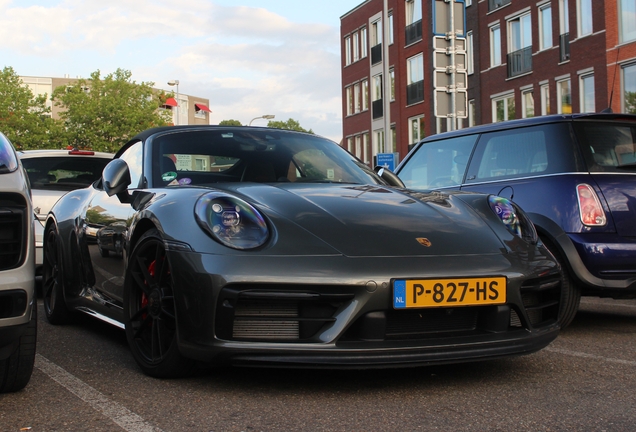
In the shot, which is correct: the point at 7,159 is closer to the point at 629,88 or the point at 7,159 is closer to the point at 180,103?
the point at 629,88

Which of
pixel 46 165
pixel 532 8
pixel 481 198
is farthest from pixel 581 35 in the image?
pixel 481 198

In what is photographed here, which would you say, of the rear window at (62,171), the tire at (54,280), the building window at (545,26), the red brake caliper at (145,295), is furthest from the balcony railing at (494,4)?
the red brake caliper at (145,295)

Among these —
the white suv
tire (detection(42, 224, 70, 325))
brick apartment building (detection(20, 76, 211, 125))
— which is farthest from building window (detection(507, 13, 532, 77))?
brick apartment building (detection(20, 76, 211, 125))

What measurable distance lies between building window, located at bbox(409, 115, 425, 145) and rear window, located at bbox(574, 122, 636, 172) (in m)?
33.2

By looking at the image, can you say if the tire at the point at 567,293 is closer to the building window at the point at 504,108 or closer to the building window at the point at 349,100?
the building window at the point at 504,108

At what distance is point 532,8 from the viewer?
3078 cm

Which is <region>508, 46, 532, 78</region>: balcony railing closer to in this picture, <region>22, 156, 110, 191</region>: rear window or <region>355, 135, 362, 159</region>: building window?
<region>355, 135, 362, 159</region>: building window

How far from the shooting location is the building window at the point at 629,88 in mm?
25111

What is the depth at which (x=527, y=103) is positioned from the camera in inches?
1240

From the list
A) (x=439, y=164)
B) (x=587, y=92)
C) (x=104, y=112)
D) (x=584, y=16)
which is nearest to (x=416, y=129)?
(x=587, y=92)

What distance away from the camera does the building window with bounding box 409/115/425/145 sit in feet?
128

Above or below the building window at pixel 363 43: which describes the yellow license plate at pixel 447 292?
below

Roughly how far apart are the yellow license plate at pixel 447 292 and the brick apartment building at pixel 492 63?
1116 centimetres

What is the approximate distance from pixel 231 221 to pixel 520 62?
97.8ft
